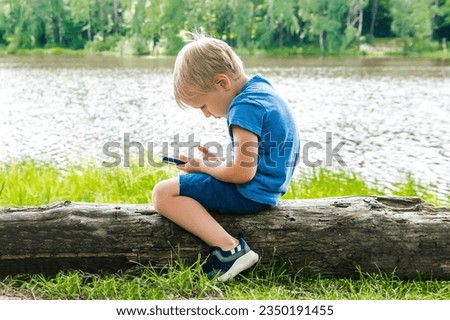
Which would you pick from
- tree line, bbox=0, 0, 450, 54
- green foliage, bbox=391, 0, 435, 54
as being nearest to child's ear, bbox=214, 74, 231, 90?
tree line, bbox=0, 0, 450, 54

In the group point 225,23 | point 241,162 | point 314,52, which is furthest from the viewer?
point 314,52

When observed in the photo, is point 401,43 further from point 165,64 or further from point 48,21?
point 48,21

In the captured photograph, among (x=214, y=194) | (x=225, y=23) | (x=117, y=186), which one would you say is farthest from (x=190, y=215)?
(x=225, y=23)

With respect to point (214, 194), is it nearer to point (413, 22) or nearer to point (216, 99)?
point (216, 99)

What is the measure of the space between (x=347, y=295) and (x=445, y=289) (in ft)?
1.66

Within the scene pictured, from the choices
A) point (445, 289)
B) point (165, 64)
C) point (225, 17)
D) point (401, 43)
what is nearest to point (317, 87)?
point (165, 64)

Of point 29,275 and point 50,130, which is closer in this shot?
point 29,275

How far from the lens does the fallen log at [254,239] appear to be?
Result: 3139 mm

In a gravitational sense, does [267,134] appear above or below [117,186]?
above

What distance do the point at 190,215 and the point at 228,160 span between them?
1.13 ft

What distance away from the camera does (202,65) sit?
9.75 ft

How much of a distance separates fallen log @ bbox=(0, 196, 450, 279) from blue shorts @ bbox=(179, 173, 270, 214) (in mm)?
62

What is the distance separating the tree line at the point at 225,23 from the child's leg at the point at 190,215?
1932cm

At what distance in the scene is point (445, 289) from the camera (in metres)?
3.17
